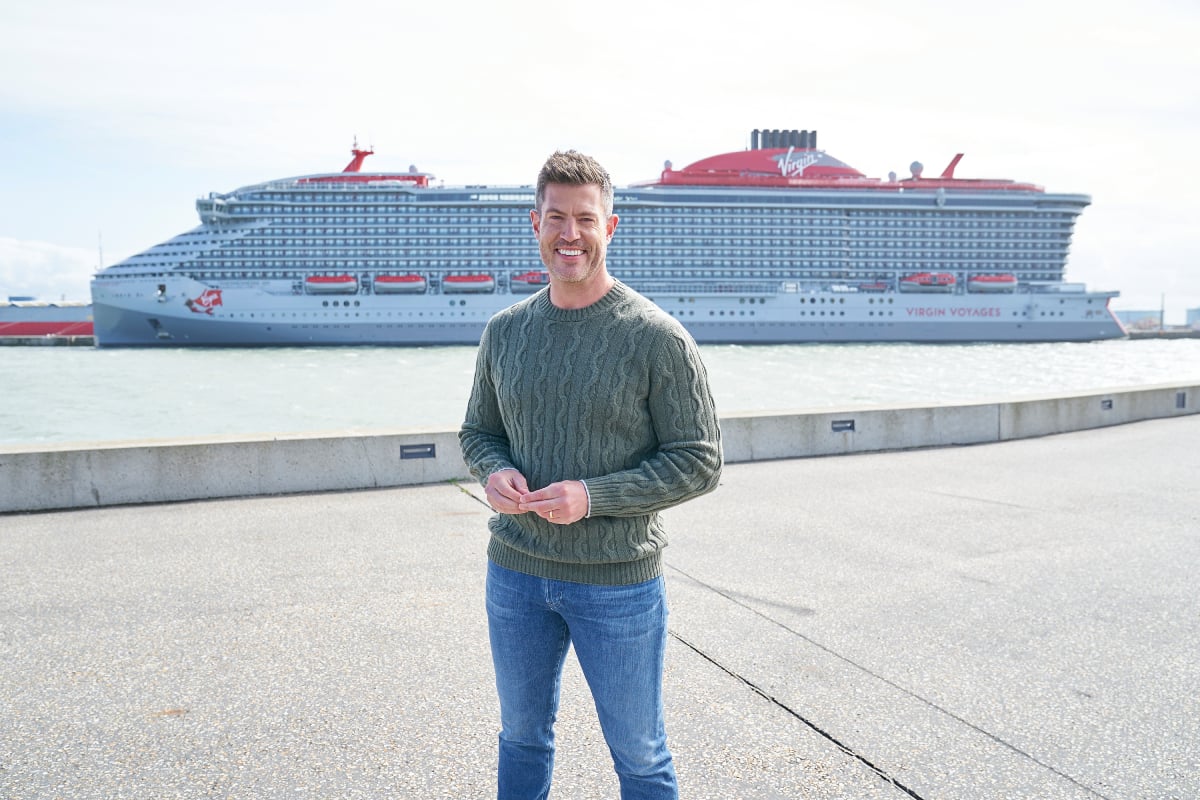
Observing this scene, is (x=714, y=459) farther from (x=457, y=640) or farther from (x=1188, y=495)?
(x=1188, y=495)

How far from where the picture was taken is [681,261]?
59156 mm

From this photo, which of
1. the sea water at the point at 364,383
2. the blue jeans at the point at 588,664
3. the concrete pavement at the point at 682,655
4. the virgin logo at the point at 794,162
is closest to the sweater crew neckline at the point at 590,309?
the blue jeans at the point at 588,664

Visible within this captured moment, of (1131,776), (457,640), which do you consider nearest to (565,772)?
(457,640)

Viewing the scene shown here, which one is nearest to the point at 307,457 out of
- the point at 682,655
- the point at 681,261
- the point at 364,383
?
the point at 682,655

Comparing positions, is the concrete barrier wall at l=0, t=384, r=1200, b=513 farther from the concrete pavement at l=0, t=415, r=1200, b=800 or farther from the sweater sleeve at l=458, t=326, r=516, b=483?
the sweater sleeve at l=458, t=326, r=516, b=483

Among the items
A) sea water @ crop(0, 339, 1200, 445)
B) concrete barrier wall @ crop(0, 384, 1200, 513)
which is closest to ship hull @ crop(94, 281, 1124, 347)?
sea water @ crop(0, 339, 1200, 445)

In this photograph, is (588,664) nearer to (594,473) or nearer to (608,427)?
(594,473)

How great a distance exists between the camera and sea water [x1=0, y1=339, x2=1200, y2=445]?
18.4 metres

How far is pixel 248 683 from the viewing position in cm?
340

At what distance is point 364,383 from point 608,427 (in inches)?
1032

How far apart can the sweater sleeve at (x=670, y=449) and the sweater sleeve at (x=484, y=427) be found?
32 cm

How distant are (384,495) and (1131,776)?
5185 millimetres

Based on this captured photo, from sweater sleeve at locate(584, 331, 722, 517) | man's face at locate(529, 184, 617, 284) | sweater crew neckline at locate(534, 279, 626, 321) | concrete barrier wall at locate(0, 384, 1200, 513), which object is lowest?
concrete barrier wall at locate(0, 384, 1200, 513)

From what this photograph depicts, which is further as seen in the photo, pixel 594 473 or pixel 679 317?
pixel 679 317
